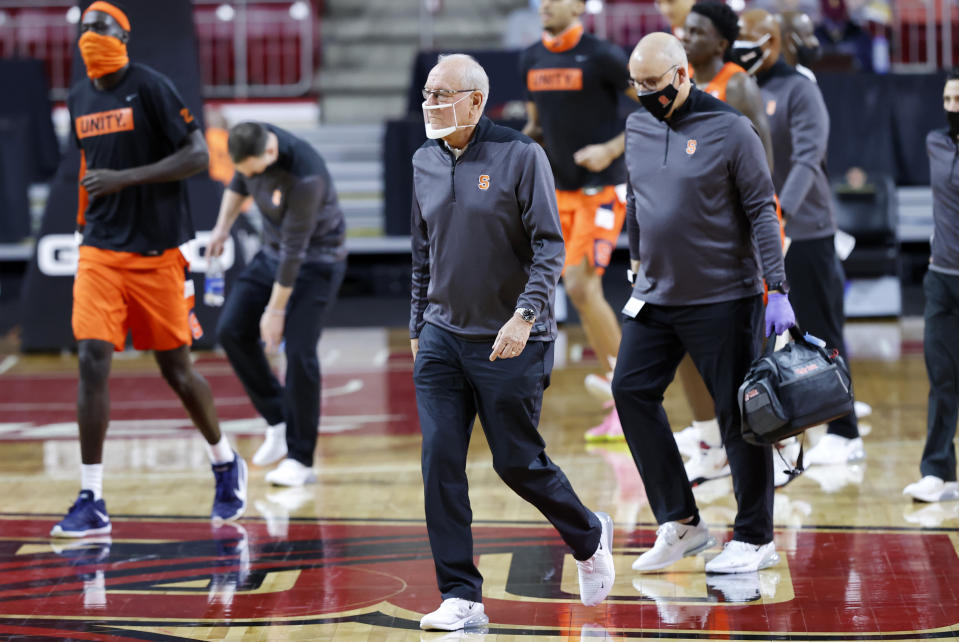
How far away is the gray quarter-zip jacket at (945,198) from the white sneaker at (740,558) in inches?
64.6

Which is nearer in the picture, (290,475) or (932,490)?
(932,490)

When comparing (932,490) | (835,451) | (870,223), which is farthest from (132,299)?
(870,223)

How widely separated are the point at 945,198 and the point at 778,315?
1.46 m

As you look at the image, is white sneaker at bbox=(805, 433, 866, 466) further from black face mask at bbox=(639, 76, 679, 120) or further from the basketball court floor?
black face mask at bbox=(639, 76, 679, 120)

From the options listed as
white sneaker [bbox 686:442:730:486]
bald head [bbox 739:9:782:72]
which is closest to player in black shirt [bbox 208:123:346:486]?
white sneaker [bbox 686:442:730:486]

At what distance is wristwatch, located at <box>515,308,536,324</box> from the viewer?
14.3 feet

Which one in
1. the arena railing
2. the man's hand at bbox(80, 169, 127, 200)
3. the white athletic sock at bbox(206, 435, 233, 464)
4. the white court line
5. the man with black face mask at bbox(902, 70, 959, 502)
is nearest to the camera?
the man's hand at bbox(80, 169, 127, 200)

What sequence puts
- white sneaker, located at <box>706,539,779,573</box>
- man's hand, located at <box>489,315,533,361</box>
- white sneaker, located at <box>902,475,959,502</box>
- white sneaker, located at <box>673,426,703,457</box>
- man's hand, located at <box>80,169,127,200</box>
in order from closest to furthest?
man's hand, located at <box>489,315,533,361</box> < white sneaker, located at <box>706,539,779,573</box> < man's hand, located at <box>80,169,127,200</box> < white sneaker, located at <box>902,475,959,502</box> < white sneaker, located at <box>673,426,703,457</box>

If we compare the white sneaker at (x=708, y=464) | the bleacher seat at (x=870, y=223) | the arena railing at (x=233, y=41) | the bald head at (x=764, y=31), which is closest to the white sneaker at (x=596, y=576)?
the white sneaker at (x=708, y=464)

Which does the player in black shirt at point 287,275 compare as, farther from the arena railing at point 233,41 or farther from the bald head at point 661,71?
the arena railing at point 233,41

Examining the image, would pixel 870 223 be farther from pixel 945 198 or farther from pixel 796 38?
pixel 945 198

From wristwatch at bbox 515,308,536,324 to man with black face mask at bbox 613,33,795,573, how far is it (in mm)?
784

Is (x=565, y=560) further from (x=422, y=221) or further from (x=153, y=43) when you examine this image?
(x=153, y=43)

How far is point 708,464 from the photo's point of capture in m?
6.42
